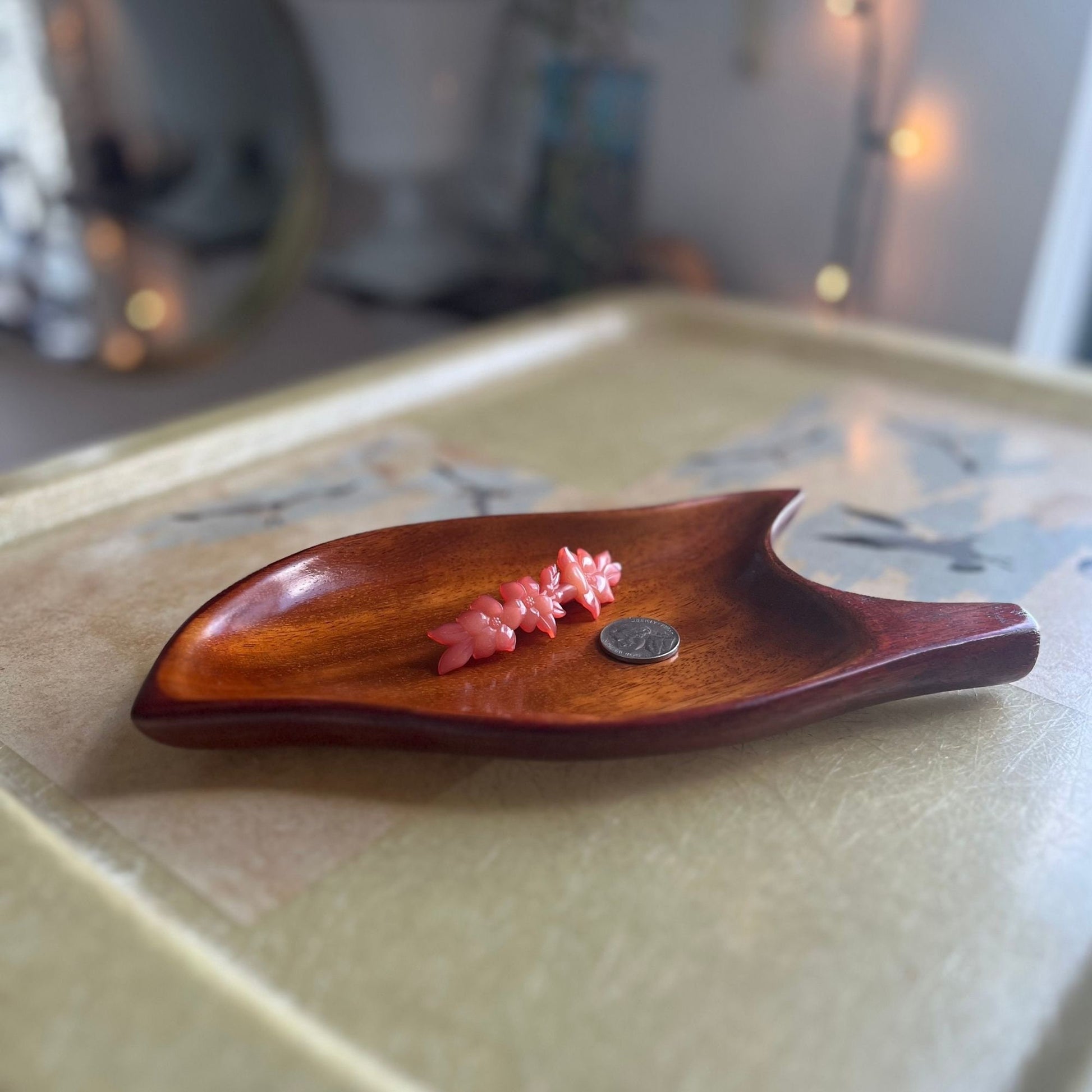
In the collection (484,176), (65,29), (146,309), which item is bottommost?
(146,309)

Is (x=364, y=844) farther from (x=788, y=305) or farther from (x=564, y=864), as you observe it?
(x=788, y=305)

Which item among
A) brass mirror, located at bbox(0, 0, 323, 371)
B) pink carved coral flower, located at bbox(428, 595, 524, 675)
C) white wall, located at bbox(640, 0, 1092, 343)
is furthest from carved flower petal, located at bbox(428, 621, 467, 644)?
brass mirror, located at bbox(0, 0, 323, 371)

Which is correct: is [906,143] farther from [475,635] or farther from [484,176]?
[475,635]

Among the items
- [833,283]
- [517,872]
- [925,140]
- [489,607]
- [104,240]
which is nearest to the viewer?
[517,872]

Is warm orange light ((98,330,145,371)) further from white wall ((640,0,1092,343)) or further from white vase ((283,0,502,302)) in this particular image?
white wall ((640,0,1092,343))

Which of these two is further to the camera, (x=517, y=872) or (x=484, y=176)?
(x=484, y=176)

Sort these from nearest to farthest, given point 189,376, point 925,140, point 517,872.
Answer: point 517,872
point 925,140
point 189,376

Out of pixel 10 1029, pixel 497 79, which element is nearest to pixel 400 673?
pixel 10 1029

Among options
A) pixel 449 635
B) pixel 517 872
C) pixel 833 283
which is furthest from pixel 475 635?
pixel 833 283
